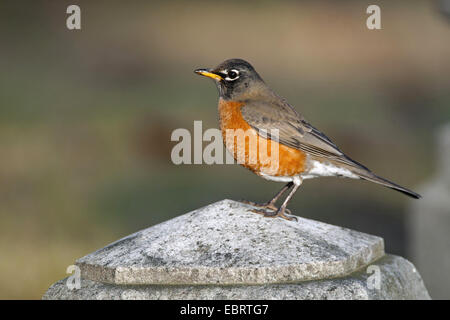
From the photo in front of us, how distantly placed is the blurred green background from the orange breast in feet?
13.4

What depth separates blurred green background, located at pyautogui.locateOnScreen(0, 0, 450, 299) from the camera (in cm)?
1096

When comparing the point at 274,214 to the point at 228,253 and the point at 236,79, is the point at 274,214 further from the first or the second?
the point at 236,79

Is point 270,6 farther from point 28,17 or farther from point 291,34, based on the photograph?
point 28,17

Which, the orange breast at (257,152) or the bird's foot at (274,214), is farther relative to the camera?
the orange breast at (257,152)

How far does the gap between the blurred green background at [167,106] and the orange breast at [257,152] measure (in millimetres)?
4078

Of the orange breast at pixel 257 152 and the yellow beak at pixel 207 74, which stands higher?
the yellow beak at pixel 207 74

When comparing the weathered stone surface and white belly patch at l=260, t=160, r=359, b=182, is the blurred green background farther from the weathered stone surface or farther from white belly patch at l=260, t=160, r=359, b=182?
the weathered stone surface

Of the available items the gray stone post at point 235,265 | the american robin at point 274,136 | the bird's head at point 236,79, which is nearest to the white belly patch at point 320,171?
the american robin at point 274,136

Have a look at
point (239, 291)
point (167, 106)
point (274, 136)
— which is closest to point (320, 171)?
point (274, 136)

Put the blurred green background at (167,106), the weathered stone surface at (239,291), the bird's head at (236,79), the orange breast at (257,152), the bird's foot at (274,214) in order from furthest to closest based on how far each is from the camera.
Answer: the blurred green background at (167,106)
the bird's head at (236,79)
the orange breast at (257,152)
the bird's foot at (274,214)
the weathered stone surface at (239,291)

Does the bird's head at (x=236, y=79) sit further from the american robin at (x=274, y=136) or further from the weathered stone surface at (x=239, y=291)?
the weathered stone surface at (x=239, y=291)

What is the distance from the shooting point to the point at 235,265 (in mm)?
3660

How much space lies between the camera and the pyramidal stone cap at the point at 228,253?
3.66 meters

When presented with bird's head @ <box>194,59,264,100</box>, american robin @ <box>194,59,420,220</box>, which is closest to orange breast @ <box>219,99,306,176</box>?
american robin @ <box>194,59,420,220</box>
